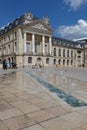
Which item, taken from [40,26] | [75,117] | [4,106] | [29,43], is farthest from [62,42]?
[75,117]

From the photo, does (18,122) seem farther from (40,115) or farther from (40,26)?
(40,26)

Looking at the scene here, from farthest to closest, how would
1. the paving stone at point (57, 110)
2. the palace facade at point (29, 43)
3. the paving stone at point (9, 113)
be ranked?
1. the palace facade at point (29, 43)
2. the paving stone at point (57, 110)
3. the paving stone at point (9, 113)

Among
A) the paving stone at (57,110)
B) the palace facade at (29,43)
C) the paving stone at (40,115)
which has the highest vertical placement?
the palace facade at (29,43)

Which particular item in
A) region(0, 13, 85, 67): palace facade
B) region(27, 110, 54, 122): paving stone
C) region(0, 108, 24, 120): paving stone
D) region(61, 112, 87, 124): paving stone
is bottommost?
region(61, 112, 87, 124): paving stone

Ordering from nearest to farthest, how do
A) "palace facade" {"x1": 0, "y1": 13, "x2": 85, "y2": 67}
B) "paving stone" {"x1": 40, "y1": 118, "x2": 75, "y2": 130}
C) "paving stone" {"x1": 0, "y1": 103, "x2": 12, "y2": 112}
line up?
1. "paving stone" {"x1": 40, "y1": 118, "x2": 75, "y2": 130}
2. "paving stone" {"x1": 0, "y1": 103, "x2": 12, "y2": 112}
3. "palace facade" {"x1": 0, "y1": 13, "x2": 85, "y2": 67}

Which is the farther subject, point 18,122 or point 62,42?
point 62,42

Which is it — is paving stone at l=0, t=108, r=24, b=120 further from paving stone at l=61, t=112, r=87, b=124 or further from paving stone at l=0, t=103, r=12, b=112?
paving stone at l=61, t=112, r=87, b=124

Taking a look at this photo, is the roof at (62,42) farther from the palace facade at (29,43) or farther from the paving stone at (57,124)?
the paving stone at (57,124)

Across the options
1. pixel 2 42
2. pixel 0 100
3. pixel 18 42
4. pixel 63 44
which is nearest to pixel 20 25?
pixel 18 42

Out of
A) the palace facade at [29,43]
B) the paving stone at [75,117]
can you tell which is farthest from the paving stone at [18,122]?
the palace facade at [29,43]

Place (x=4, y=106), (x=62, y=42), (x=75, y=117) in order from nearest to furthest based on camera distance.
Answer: (x=75, y=117), (x=4, y=106), (x=62, y=42)

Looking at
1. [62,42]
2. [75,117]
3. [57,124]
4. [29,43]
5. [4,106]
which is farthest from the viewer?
[62,42]

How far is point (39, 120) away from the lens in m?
4.59

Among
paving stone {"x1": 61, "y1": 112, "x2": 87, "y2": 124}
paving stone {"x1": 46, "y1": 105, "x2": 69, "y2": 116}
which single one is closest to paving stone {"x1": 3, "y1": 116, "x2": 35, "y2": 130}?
paving stone {"x1": 46, "y1": 105, "x2": 69, "y2": 116}
